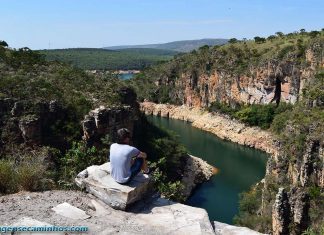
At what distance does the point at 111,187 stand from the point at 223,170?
35931 mm

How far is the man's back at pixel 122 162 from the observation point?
22.6 feet

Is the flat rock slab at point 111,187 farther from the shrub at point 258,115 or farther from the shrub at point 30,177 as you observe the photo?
the shrub at point 258,115

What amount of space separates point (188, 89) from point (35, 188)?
69.3 meters

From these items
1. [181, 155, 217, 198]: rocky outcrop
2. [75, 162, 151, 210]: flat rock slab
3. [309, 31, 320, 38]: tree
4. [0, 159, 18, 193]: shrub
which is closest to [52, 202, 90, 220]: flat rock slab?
[75, 162, 151, 210]: flat rock slab

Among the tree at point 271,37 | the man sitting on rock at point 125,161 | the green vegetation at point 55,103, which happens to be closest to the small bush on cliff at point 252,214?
the green vegetation at point 55,103

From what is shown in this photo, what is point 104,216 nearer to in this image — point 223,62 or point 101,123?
point 101,123

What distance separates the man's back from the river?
68.2ft

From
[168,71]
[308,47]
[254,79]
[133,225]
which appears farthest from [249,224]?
[168,71]

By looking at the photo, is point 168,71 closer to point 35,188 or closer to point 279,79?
point 279,79

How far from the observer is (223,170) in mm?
42000

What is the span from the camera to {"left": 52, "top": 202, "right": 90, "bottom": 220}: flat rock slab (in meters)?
6.41

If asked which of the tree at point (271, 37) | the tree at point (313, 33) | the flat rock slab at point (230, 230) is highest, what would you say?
the tree at point (313, 33)

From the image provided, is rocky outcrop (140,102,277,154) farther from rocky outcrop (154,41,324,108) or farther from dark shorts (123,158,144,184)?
dark shorts (123,158,144,184)

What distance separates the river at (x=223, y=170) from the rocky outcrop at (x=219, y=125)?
1068 mm
